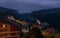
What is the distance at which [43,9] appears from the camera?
10.6 ft

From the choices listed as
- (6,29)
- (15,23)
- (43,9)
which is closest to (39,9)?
(43,9)

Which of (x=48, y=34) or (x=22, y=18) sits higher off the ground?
(x=22, y=18)

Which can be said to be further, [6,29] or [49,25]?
[6,29]

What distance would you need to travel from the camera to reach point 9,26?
347 cm

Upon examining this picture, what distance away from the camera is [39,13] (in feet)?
10.2

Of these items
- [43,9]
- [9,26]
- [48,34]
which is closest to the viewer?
[48,34]

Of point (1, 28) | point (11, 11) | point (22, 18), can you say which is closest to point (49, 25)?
point (22, 18)

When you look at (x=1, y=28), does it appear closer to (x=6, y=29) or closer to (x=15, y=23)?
(x=6, y=29)

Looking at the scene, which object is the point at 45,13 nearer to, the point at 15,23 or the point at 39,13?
the point at 39,13

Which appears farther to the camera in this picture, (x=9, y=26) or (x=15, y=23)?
(x=9, y=26)

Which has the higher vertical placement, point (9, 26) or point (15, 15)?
point (15, 15)

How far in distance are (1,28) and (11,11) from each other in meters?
0.56

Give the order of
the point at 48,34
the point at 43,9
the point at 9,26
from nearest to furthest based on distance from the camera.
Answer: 1. the point at 48,34
2. the point at 43,9
3. the point at 9,26

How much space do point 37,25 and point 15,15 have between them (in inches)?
17.0
